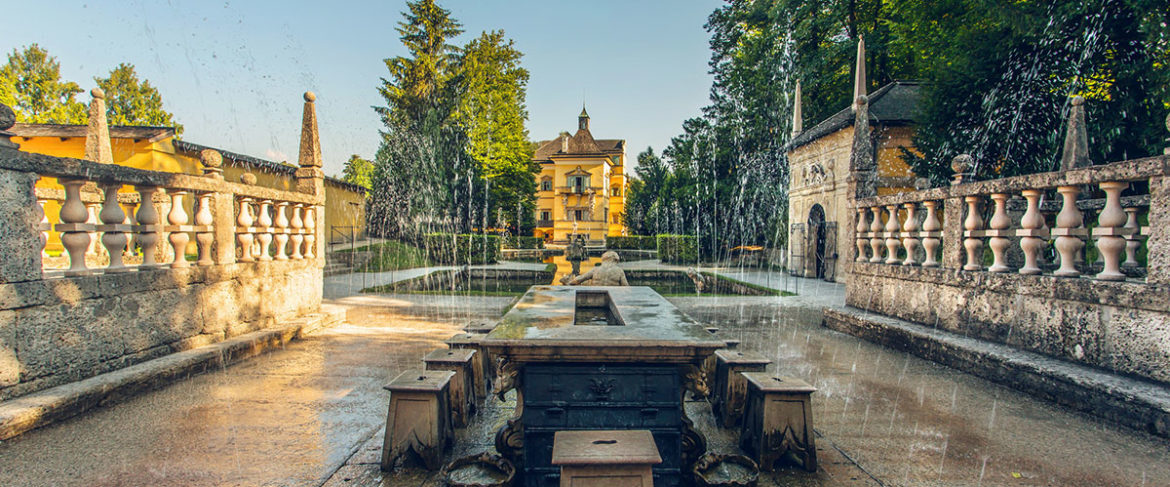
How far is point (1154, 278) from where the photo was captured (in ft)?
12.4

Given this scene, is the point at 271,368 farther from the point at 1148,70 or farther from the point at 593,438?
the point at 1148,70

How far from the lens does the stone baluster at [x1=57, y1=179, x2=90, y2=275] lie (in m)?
4.05

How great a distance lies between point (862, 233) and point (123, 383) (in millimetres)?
9015

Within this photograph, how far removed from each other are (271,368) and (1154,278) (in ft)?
26.1

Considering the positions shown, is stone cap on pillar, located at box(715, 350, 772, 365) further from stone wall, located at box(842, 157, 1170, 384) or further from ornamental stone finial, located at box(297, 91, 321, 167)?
ornamental stone finial, located at box(297, 91, 321, 167)

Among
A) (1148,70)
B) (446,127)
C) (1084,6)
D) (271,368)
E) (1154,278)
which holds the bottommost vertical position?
(271,368)

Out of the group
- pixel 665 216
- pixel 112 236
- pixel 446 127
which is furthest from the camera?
pixel 665 216

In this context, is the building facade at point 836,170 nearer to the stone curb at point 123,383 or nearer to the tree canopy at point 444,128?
the stone curb at point 123,383

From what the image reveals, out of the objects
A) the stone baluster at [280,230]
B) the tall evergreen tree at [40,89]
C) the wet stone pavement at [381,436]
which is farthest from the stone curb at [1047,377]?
the tall evergreen tree at [40,89]

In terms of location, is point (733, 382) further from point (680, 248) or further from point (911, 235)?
point (680, 248)

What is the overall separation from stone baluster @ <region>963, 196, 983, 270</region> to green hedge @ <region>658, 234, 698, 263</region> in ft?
65.4

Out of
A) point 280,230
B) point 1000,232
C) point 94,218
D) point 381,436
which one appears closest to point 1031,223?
point 1000,232

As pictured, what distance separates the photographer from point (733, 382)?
3844 mm

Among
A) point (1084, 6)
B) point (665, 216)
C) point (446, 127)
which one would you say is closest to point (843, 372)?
point (1084, 6)
